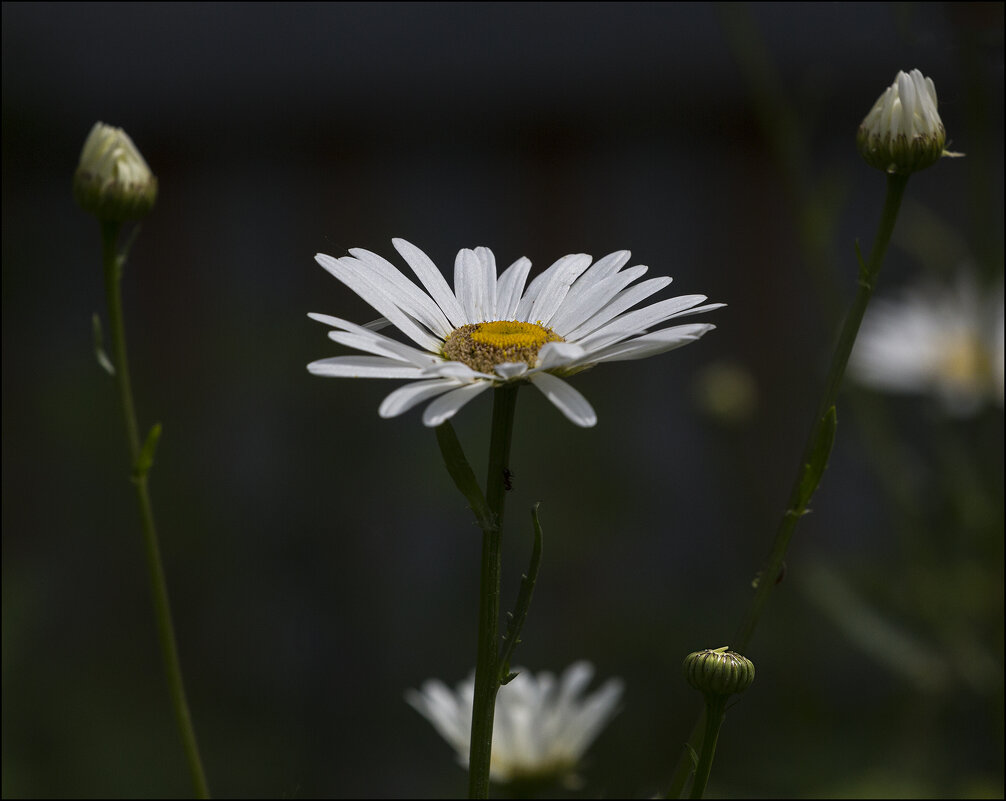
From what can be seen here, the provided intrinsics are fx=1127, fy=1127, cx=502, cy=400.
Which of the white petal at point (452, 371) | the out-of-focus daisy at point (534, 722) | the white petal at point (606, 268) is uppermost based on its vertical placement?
the white petal at point (606, 268)

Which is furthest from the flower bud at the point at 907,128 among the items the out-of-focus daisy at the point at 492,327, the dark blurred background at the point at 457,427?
the dark blurred background at the point at 457,427

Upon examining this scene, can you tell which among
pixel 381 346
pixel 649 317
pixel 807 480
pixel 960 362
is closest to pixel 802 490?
pixel 807 480

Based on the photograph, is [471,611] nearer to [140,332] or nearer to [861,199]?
[140,332]

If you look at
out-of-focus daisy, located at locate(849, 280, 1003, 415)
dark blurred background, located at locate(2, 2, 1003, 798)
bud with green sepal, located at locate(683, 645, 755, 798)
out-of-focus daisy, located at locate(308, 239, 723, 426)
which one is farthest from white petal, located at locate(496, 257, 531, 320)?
out-of-focus daisy, located at locate(849, 280, 1003, 415)

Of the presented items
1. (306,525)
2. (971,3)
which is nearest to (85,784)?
(306,525)

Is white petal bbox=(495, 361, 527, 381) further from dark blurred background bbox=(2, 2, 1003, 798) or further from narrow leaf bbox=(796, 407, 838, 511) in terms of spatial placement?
dark blurred background bbox=(2, 2, 1003, 798)

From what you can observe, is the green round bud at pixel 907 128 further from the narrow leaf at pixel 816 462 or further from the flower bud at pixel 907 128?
the narrow leaf at pixel 816 462
